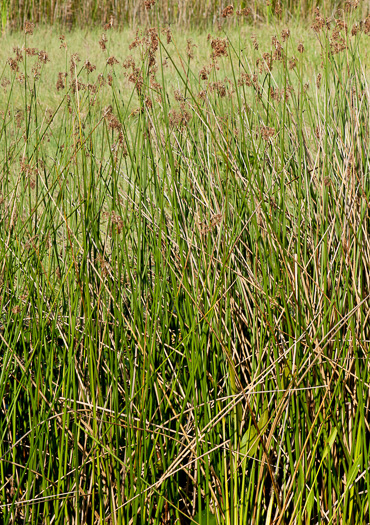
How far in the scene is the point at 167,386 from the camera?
128 cm

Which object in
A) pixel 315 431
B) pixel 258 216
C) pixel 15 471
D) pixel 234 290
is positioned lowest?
pixel 15 471

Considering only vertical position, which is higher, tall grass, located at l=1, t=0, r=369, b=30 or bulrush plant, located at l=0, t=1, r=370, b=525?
tall grass, located at l=1, t=0, r=369, b=30

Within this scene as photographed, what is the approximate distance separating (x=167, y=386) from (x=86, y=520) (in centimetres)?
36

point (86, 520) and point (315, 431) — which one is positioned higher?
point (315, 431)

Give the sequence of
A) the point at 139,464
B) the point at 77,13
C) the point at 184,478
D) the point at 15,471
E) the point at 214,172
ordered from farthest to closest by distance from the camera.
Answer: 1. the point at 77,13
2. the point at 214,172
3. the point at 184,478
4. the point at 15,471
5. the point at 139,464

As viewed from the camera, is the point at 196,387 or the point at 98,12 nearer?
the point at 196,387

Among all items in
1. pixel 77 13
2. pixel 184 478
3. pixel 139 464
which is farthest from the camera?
pixel 77 13

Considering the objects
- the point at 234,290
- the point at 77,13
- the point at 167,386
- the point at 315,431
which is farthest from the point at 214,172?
the point at 77,13

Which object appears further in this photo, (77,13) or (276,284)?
(77,13)

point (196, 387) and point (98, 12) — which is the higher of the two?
point (98, 12)

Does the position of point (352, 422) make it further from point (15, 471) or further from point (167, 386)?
point (15, 471)

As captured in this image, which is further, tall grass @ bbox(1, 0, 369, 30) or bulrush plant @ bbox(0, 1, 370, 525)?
tall grass @ bbox(1, 0, 369, 30)

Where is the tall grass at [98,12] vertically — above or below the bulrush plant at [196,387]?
above

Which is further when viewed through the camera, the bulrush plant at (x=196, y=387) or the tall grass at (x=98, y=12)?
the tall grass at (x=98, y=12)
